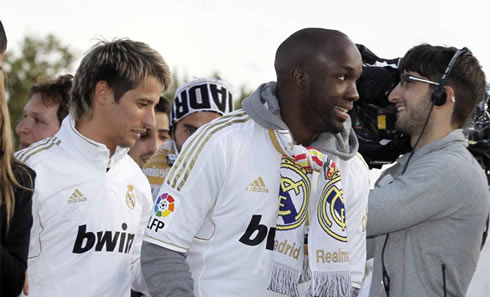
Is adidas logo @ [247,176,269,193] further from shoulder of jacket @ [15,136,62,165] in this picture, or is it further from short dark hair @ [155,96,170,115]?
short dark hair @ [155,96,170,115]

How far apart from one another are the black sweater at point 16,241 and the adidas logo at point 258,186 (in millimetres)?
965

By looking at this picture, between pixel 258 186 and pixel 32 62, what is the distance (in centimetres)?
2989

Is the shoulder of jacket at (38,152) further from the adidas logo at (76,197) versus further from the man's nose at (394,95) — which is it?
the man's nose at (394,95)

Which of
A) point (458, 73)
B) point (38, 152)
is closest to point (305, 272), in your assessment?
point (38, 152)

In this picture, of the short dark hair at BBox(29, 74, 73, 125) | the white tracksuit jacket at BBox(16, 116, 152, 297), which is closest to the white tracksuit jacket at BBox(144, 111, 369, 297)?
the white tracksuit jacket at BBox(16, 116, 152, 297)

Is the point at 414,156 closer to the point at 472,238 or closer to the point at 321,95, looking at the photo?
the point at 472,238

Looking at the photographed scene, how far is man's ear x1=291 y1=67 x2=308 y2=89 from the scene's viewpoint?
12.2ft

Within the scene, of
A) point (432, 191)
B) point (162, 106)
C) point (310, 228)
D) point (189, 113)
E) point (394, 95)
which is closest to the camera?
point (310, 228)

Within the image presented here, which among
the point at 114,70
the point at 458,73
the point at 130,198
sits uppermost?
the point at 458,73

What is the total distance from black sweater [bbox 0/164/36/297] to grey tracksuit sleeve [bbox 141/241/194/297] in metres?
0.52

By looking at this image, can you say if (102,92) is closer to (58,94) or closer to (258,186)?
(258,186)

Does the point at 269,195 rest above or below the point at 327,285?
above

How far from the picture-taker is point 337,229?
12.2 ft

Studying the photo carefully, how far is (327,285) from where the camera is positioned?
362 cm
